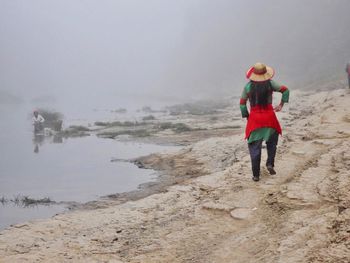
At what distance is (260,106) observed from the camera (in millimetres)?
6977

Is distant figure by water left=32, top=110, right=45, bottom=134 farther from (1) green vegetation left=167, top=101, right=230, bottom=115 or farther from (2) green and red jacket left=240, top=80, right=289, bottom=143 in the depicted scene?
(2) green and red jacket left=240, top=80, right=289, bottom=143

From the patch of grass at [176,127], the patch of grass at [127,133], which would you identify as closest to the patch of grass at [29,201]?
the patch of grass at [127,133]

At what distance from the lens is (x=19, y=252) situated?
5387mm

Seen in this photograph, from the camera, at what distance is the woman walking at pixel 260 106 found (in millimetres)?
6863

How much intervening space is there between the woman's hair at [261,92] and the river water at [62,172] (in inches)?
186

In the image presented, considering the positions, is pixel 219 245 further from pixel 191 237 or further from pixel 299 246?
pixel 299 246

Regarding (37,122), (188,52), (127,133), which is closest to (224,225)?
(127,133)

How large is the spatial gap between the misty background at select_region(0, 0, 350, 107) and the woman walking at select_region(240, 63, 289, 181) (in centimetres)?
3416

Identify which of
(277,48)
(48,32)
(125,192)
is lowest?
(125,192)

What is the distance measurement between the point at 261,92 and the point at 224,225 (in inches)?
86.9

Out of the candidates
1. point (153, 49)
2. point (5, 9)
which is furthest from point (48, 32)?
point (153, 49)

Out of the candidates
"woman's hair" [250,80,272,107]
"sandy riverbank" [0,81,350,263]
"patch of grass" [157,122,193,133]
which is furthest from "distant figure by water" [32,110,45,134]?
"woman's hair" [250,80,272,107]

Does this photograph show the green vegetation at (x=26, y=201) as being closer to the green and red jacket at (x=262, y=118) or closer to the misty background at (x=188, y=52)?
the green and red jacket at (x=262, y=118)

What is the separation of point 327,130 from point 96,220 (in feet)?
20.2
